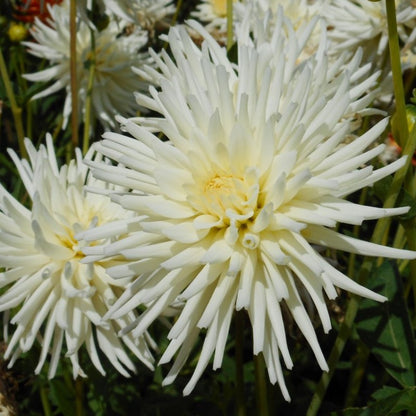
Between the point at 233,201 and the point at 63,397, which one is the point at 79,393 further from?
the point at 233,201

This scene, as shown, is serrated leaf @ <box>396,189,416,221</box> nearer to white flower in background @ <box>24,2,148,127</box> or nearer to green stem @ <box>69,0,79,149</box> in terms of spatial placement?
green stem @ <box>69,0,79,149</box>

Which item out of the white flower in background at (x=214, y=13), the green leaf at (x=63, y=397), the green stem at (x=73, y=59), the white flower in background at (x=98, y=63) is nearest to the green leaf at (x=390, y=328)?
the green leaf at (x=63, y=397)

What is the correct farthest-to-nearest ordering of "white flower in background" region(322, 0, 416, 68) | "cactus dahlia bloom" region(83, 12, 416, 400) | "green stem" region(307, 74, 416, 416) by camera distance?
"white flower in background" region(322, 0, 416, 68) < "green stem" region(307, 74, 416, 416) < "cactus dahlia bloom" region(83, 12, 416, 400)

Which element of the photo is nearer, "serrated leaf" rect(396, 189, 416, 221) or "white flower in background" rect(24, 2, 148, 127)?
"serrated leaf" rect(396, 189, 416, 221)

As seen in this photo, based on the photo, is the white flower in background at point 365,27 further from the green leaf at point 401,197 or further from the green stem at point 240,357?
the green stem at point 240,357

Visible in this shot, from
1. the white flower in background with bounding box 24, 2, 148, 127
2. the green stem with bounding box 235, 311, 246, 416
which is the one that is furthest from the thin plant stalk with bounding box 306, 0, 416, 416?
the white flower in background with bounding box 24, 2, 148, 127

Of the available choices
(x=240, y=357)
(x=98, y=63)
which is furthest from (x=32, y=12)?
(x=240, y=357)
